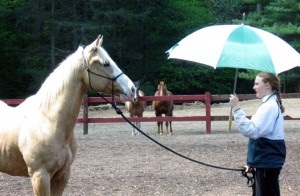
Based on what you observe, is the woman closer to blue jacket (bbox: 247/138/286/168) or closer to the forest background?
blue jacket (bbox: 247/138/286/168)

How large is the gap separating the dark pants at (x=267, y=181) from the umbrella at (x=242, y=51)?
813 mm

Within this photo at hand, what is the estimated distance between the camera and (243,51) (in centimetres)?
491

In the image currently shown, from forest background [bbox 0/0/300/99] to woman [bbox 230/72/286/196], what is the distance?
946 inches

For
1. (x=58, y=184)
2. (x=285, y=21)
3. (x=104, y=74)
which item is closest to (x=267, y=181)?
(x=104, y=74)

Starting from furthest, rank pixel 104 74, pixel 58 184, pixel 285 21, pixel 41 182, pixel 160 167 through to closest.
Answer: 1. pixel 285 21
2. pixel 160 167
3. pixel 58 184
4. pixel 104 74
5. pixel 41 182

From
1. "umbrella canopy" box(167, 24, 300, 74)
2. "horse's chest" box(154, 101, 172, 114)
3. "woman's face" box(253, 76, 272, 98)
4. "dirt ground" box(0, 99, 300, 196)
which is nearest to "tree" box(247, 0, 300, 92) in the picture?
"horse's chest" box(154, 101, 172, 114)

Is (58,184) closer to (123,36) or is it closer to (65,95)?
(65,95)

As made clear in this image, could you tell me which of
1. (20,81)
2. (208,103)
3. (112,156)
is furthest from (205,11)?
(112,156)

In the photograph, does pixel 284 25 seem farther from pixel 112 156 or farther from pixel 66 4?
pixel 112 156

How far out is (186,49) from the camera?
5.26 m

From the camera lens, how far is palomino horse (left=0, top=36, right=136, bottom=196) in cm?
459

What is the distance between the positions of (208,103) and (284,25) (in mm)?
14391

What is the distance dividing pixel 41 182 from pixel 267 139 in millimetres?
1775

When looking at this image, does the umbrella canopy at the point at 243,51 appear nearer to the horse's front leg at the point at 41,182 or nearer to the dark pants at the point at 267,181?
the dark pants at the point at 267,181
